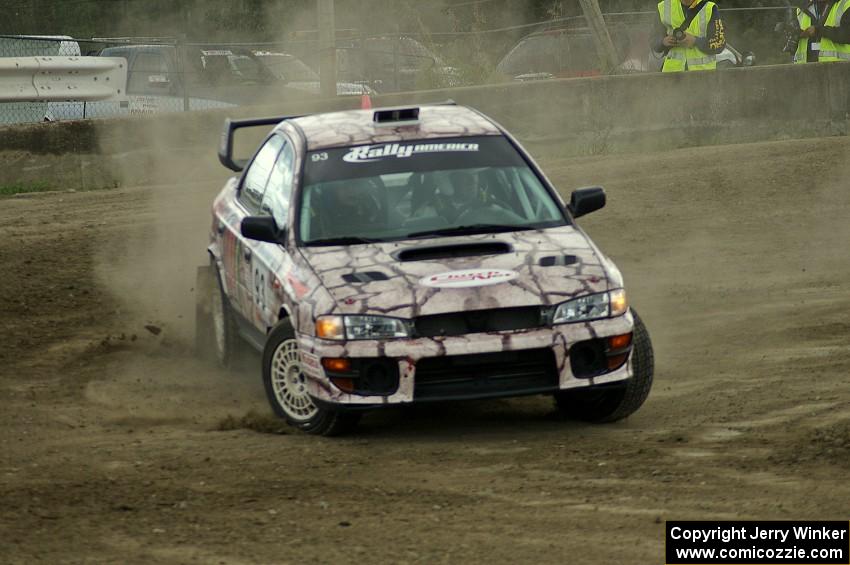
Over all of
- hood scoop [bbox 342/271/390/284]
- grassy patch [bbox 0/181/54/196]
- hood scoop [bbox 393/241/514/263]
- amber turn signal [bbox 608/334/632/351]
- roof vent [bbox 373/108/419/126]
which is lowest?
grassy patch [bbox 0/181/54/196]

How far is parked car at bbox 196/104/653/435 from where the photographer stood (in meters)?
7.26

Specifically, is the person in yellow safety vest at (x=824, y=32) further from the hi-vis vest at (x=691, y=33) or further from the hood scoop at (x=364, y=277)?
the hood scoop at (x=364, y=277)

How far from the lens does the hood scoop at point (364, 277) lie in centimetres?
743

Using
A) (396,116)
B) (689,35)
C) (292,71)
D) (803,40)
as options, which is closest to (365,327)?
(396,116)

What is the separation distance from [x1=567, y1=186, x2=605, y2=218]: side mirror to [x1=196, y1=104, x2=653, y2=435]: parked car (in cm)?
1

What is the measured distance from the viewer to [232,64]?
913 inches

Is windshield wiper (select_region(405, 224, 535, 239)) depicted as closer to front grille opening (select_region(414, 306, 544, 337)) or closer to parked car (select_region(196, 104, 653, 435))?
parked car (select_region(196, 104, 653, 435))

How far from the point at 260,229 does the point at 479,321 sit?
4.64 ft

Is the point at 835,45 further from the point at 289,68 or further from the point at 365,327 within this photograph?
the point at 365,327

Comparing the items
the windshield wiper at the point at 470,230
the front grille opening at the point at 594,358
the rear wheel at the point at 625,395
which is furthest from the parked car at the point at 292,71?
the front grille opening at the point at 594,358

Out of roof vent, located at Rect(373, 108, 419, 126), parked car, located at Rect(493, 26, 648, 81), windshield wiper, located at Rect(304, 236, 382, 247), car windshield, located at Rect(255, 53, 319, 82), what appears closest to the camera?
windshield wiper, located at Rect(304, 236, 382, 247)

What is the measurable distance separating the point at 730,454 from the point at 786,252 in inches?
256

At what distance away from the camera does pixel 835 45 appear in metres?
21.7

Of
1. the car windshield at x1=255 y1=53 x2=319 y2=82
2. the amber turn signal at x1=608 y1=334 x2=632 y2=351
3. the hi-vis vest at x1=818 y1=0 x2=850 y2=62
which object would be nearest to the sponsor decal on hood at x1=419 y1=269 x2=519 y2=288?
the amber turn signal at x1=608 y1=334 x2=632 y2=351
